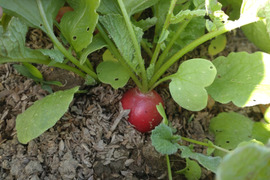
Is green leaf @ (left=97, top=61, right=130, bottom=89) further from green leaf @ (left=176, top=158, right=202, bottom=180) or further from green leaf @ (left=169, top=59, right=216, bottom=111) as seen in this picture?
green leaf @ (left=176, top=158, right=202, bottom=180)

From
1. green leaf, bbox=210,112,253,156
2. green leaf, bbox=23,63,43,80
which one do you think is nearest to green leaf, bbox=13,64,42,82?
green leaf, bbox=23,63,43,80

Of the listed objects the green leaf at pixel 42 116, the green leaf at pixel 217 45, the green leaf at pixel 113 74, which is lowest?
the green leaf at pixel 217 45

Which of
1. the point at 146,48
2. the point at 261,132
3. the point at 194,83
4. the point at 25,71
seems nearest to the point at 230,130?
the point at 261,132

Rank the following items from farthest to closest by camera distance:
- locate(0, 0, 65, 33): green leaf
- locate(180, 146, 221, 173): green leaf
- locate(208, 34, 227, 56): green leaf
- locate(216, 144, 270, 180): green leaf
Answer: locate(208, 34, 227, 56): green leaf
locate(0, 0, 65, 33): green leaf
locate(180, 146, 221, 173): green leaf
locate(216, 144, 270, 180): green leaf

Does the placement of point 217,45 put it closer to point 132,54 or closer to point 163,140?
point 132,54

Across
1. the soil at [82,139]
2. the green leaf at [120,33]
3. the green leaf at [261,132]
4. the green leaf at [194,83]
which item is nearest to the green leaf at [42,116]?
the soil at [82,139]

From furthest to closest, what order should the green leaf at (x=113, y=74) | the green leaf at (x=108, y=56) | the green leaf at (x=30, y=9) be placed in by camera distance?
the green leaf at (x=108, y=56), the green leaf at (x=113, y=74), the green leaf at (x=30, y=9)

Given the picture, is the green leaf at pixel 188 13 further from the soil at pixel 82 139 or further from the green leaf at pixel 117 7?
the soil at pixel 82 139
